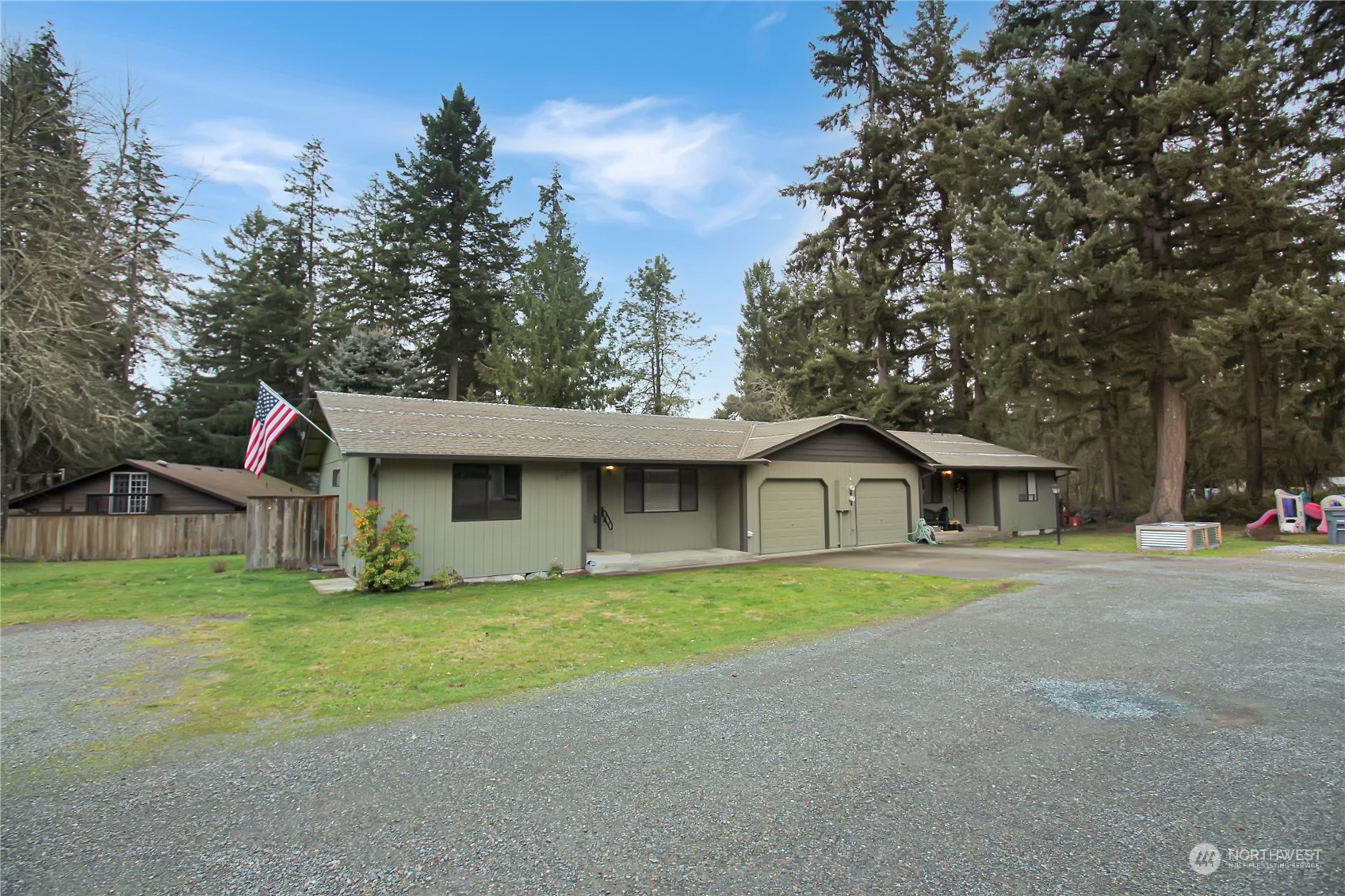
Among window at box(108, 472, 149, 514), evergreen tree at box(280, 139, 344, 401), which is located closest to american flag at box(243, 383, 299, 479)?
window at box(108, 472, 149, 514)

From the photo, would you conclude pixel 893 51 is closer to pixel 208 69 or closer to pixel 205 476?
pixel 208 69

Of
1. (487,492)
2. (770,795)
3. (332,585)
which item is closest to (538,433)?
(487,492)

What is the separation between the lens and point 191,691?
16.9 ft

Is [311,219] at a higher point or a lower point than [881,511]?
higher

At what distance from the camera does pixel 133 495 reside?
20.5 meters

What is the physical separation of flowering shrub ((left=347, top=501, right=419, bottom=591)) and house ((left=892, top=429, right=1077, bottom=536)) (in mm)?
14748

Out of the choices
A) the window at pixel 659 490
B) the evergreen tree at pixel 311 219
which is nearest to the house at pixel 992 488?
the window at pixel 659 490

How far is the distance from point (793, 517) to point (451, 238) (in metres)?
21.6

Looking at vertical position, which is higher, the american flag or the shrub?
the american flag

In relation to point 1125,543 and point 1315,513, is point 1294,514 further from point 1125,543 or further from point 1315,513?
point 1125,543

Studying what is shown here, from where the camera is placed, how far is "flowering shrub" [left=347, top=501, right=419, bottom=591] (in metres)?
10.0

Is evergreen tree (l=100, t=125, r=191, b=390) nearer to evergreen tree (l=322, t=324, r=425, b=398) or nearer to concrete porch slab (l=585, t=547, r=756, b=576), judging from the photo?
evergreen tree (l=322, t=324, r=425, b=398)

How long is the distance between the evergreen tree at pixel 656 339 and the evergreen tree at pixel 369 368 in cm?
1072

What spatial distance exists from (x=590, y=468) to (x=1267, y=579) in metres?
11.7
